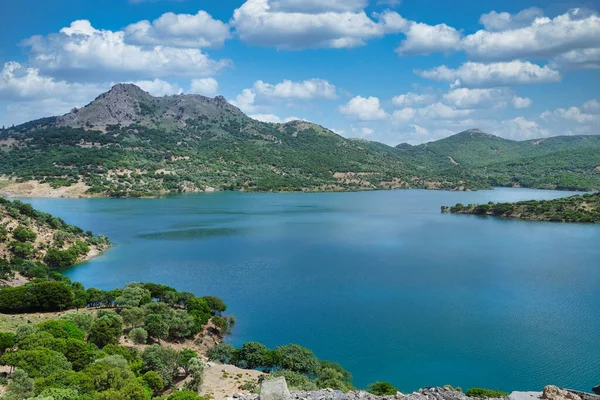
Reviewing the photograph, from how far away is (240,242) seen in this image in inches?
3275

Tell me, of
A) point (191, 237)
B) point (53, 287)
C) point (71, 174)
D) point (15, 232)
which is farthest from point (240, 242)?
point (71, 174)

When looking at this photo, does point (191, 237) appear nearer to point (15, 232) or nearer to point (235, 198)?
point (15, 232)

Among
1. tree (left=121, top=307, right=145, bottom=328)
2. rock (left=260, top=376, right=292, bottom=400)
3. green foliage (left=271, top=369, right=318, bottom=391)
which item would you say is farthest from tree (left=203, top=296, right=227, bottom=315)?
rock (left=260, top=376, right=292, bottom=400)

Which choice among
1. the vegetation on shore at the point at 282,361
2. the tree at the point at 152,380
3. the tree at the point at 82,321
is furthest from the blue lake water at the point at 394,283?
the tree at the point at 82,321

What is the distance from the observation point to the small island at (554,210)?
112m

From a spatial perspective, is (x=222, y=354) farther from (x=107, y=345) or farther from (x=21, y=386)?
(x=21, y=386)

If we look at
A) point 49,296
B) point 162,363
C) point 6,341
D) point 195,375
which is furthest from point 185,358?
point 49,296

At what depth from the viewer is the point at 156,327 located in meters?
36.8

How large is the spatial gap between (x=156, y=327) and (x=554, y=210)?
115 m

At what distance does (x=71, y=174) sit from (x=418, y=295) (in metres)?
147

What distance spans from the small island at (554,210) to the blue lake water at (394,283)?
761cm

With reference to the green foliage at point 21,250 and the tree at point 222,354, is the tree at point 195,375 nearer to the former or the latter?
the tree at point 222,354

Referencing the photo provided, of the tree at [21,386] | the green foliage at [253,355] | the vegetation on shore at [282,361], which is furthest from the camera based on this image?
the green foliage at [253,355]

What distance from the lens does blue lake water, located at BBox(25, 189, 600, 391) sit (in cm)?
3556
